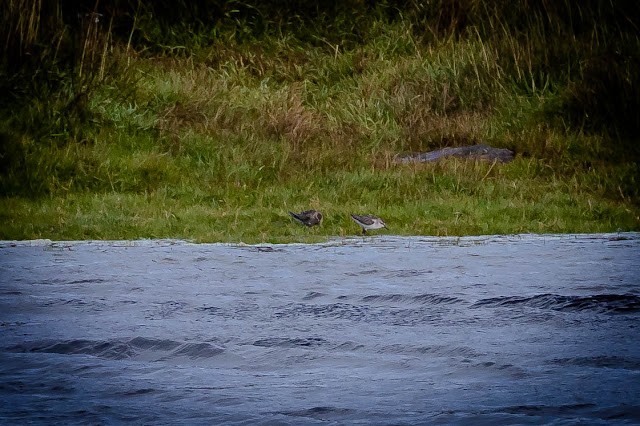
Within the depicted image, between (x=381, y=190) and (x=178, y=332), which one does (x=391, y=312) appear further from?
(x=381, y=190)

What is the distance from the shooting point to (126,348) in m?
3.34

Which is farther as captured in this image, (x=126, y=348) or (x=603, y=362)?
(x=126, y=348)

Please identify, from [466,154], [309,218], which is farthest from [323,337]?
[466,154]

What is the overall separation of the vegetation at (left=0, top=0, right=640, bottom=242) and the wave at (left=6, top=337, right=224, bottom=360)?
3842 millimetres

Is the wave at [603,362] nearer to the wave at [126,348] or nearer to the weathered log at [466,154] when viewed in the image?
the wave at [126,348]

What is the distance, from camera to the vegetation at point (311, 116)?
860 cm

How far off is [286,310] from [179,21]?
11.0 metres

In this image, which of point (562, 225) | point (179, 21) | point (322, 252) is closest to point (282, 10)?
point (179, 21)

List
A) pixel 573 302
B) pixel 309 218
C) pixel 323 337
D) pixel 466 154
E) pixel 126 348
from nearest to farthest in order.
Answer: pixel 126 348 < pixel 323 337 < pixel 573 302 < pixel 309 218 < pixel 466 154

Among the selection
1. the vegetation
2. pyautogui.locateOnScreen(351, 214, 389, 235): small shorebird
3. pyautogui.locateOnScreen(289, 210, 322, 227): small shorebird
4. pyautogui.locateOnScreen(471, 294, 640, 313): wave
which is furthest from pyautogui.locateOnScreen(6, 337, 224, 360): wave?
pyautogui.locateOnScreen(289, 210, 322, 227): small shorebird

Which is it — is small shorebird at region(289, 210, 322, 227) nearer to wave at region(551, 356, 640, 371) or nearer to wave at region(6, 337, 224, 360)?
wave at region(6, 337, 224, 360)

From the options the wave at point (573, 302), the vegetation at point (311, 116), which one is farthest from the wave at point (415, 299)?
the vegetation at point (311, 116)

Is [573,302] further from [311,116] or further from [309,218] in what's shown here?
[311,116]

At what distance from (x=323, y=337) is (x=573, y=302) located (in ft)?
3.76
